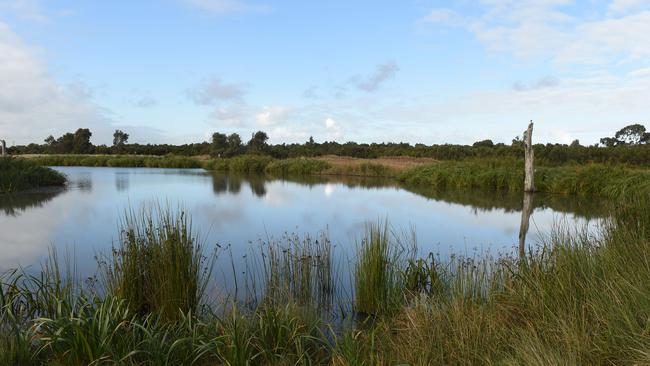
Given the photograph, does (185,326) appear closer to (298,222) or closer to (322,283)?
(322,283)

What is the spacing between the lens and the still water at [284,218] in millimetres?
7094

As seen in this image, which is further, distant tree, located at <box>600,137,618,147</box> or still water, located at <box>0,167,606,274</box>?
distant tree, located at <box>600,137,618,147</box>

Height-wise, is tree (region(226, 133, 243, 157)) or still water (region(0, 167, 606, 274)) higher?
tree (region(226, 133, 243, 157))

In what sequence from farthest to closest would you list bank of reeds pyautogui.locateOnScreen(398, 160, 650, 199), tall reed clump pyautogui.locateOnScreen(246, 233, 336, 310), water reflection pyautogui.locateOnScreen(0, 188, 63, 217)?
bank of reeds pyautogui.locateOnScreen(398, 160, 650, 199) < water reflection pyautogui.locateOnScreen(0, 188, 63, 217) < tall reed clump pyautogui.locateOnScreen(246, 233, 336, 310)

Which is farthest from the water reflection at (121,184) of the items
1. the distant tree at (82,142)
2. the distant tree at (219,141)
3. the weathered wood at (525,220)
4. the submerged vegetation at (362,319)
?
the distant tree at (82,142)

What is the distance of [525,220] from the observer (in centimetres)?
1059

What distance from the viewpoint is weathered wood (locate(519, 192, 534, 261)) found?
24.4ft

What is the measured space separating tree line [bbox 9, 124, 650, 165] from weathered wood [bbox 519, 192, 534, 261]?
476 inches

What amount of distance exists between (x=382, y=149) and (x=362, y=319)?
2039 inches

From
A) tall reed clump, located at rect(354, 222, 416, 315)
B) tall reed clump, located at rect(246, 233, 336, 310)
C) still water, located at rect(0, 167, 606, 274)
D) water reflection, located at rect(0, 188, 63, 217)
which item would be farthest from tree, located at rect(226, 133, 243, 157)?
tall reed clump, located at rect(354, 222, 416, 315)

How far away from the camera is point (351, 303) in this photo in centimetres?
452

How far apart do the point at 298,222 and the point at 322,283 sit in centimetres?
479

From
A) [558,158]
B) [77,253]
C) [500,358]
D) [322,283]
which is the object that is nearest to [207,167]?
[558,158]

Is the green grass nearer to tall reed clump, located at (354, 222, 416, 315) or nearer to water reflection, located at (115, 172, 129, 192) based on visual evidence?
water reflection, located at (115, 172, 129, 192)
